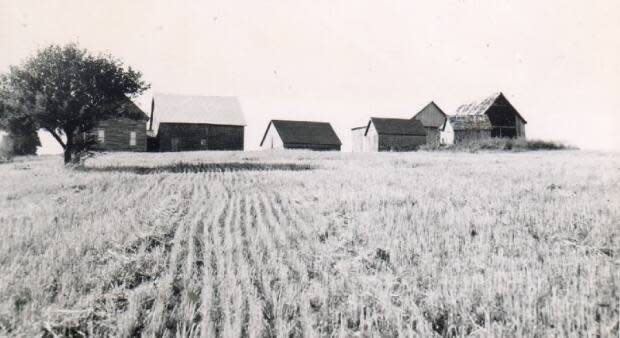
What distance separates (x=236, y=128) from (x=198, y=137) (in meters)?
4.98

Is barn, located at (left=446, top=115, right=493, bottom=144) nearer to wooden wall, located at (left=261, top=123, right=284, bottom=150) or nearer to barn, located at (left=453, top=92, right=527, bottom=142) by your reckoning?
barn, located at (left=453, top=92, right=527, bottom=142)

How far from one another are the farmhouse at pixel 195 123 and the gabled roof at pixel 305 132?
25.5ft

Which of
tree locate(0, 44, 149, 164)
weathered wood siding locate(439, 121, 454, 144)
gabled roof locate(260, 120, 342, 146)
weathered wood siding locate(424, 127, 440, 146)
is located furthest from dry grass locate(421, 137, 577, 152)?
tree locate(0, 44, 149, 164)

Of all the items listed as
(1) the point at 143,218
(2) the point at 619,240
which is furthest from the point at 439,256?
(1) the point at 143,218

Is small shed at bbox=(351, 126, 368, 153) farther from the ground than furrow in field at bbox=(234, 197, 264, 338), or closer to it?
farther from the ground

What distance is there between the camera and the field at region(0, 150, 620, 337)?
10.2ft

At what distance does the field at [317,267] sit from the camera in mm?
3102

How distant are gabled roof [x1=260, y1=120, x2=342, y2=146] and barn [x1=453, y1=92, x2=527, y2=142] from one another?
18.7m

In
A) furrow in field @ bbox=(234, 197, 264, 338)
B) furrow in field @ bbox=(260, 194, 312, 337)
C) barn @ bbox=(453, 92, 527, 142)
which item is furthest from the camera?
barn @ bbox=(453, 92, 527, 142)

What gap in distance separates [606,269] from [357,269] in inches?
97.4

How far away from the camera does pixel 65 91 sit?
1786 cm

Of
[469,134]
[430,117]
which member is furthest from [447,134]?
[430,117]

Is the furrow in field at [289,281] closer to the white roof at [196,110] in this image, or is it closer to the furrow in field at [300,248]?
the furrow in field at [300,248]

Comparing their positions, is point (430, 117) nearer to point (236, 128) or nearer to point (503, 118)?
point (503, 118)
